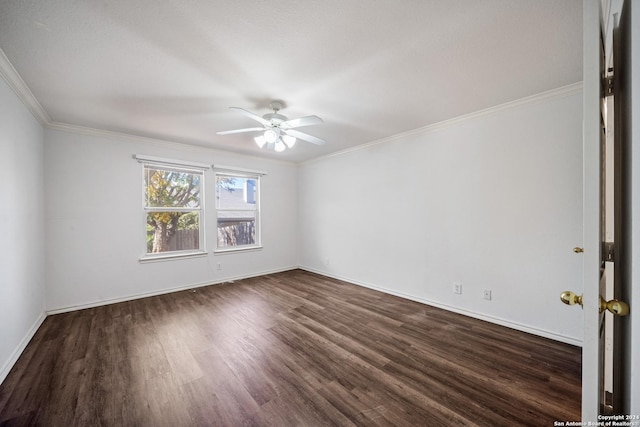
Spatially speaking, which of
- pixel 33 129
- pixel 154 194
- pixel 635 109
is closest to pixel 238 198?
pixel 154 194

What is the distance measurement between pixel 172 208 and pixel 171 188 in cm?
34

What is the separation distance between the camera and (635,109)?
668 mm

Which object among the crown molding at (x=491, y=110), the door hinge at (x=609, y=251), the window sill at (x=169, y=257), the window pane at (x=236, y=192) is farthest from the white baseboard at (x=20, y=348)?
the crown molding at (x=491, y=110)

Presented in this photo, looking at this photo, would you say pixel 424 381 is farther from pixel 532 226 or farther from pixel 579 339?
pixel 532 226

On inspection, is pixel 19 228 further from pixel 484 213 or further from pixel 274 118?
pixel 484 213

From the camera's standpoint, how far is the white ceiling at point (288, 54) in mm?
1396

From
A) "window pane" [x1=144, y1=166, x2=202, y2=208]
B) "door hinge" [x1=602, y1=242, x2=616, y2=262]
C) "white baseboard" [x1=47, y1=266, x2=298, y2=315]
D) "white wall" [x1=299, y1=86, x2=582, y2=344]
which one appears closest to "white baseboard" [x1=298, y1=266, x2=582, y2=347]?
"white wall" [x1=299, y1=86, x2=582, y2=344]

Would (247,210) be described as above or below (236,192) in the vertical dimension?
below

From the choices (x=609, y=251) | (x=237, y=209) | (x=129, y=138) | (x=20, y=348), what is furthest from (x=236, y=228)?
(x=609, y=251)

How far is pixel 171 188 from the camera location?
3.94 m

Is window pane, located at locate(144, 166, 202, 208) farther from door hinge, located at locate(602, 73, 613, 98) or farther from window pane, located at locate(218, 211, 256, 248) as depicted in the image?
door hinge, located at locate(602, 73, 613, 98)

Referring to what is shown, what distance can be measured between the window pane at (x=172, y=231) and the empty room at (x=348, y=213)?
35 millimetres

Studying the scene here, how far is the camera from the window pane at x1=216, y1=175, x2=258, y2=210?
4453 millimetres

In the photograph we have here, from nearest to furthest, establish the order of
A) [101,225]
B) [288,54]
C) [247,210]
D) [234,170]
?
[288,54], [101,225], [234,170], [247,210]
